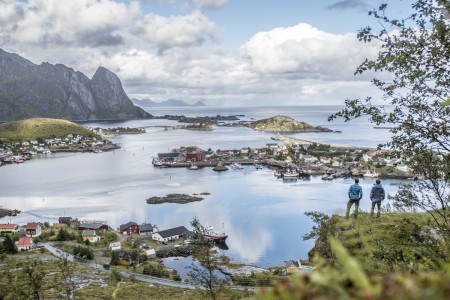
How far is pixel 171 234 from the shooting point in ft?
128

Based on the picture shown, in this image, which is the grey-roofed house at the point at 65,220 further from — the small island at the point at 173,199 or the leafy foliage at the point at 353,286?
the leafy foliage at the point at 353,286

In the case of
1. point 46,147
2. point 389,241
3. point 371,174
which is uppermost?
point 389,241

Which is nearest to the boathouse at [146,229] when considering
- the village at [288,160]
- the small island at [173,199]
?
the small island at [173,199]

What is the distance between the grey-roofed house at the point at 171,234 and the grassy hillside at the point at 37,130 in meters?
87.2

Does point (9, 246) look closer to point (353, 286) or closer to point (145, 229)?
point (145, 229)

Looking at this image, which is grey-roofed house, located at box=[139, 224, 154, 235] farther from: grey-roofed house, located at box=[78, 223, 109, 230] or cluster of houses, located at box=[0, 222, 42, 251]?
cluster of houses, located at box=[0, 222, 42, 251]

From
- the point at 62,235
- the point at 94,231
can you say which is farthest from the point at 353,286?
the point at 62,235

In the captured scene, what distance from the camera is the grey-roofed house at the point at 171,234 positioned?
1532 inches

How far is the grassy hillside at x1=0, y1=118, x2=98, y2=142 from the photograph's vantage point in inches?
4523

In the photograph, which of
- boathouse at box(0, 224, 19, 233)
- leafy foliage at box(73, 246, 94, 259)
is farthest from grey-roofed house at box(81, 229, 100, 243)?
boathouse at box(0, 224, 19, 233)

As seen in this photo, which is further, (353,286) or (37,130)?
(37,130)

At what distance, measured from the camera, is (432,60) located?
17.8 ft

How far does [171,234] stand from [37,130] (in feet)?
316

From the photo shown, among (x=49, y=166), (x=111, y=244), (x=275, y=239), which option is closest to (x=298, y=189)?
(x=275, y=239)
